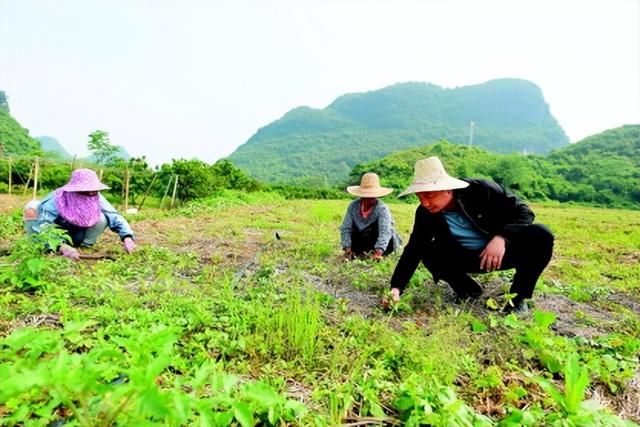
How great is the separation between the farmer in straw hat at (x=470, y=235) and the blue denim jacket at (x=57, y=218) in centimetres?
301

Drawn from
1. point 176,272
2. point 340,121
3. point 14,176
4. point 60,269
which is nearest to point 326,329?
point 176,272

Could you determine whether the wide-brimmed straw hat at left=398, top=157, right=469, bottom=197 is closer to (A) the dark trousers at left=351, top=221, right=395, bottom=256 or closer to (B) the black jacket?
(B) the black jacket

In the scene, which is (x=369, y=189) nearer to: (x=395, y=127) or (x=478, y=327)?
(x=478, y=327)

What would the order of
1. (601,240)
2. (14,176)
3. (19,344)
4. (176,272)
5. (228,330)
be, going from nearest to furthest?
(19,344) < (228,330) < (176,272) < (601,240) < (14,176)

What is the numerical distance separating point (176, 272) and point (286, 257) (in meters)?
1.31

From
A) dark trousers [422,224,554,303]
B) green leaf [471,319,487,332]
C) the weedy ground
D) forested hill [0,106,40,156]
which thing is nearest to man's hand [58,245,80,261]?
the weedy ground

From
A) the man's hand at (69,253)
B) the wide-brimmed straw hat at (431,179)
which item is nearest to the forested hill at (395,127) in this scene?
the man's hand at (69,253)

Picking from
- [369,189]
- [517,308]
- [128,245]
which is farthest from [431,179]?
[128,245]

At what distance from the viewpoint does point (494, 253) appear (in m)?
2.86

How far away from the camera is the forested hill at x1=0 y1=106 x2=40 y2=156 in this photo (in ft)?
132

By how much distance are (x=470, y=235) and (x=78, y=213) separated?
371 cm

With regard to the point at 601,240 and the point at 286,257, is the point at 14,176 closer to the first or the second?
the point at 286,257

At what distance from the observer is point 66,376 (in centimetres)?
105

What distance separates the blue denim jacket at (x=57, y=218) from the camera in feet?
13.0
